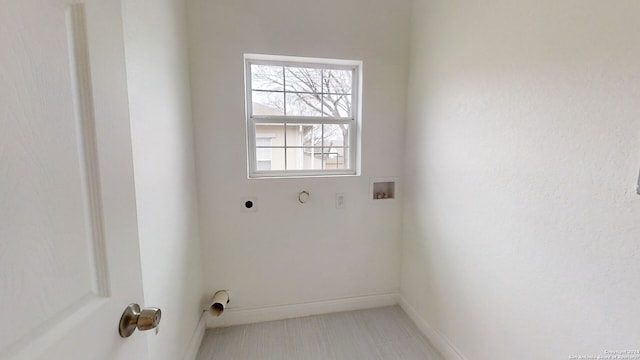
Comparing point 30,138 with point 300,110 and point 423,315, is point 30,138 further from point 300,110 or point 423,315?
point 423,315

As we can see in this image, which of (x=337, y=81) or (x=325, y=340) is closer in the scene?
(x=325, y=340)

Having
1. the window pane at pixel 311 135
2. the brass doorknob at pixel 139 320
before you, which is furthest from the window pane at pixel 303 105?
the brass doorknob at pixel 139 320

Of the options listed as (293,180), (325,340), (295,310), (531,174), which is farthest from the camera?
(295,310)

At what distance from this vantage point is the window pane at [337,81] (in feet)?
7.20

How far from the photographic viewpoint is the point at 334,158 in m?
2.26

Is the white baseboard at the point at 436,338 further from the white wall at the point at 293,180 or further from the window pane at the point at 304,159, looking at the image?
the window pane at the point at 304,159

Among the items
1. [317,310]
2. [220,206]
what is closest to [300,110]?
[220,206]

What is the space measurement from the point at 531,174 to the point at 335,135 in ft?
4.42

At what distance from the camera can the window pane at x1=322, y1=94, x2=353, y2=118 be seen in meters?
2.21

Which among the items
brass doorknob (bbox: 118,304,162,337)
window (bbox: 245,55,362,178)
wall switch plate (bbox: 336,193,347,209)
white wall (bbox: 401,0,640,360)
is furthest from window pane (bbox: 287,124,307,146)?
brass doorknob (bbox: 118,304,162,337)

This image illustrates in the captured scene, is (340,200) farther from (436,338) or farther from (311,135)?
(436,338)

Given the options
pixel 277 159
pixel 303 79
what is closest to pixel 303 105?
pixel 303 79

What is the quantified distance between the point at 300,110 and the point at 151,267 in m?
1.44

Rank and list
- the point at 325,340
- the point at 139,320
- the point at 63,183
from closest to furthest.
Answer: the point at 63,183 < the point at 139,320 < the point at 325,340
